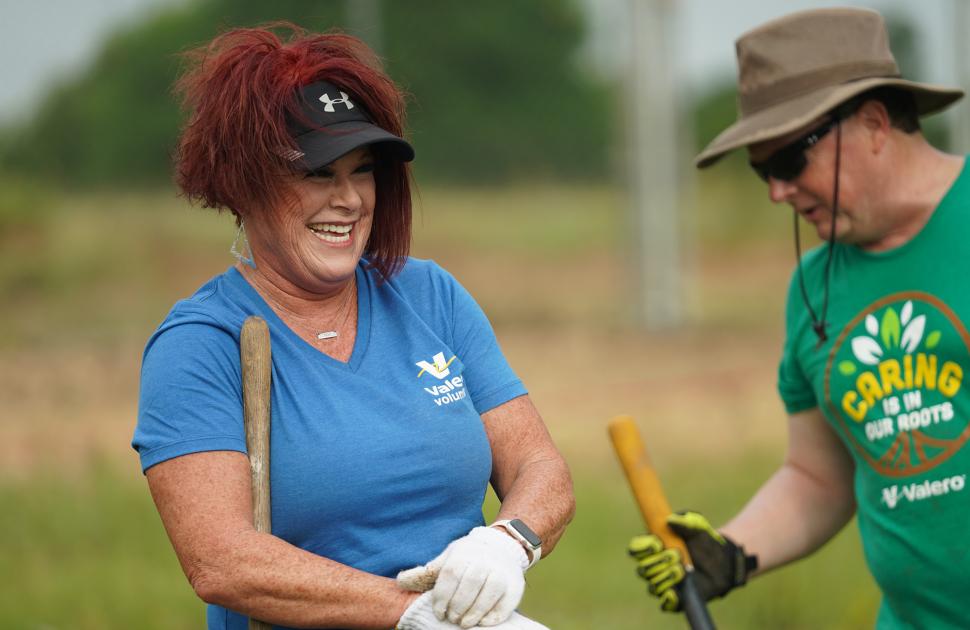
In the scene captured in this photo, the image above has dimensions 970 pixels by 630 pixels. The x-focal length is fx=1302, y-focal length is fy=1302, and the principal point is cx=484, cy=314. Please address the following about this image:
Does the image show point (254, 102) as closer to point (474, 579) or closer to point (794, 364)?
point (474, 579)

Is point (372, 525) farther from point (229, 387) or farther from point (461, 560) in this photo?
point (229, 387)

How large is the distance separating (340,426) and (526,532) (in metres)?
Answer: 0.40

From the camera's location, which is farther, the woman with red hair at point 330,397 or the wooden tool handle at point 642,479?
the wooden tool handle at point 642,479

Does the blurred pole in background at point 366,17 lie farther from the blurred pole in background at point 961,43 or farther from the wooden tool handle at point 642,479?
the wooden tool handle at point 642,479

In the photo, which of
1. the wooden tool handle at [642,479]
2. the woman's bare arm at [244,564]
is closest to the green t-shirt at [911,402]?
the wooden tool handle at [642,479]

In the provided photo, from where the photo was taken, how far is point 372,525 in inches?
95.9

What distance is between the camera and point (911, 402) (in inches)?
122

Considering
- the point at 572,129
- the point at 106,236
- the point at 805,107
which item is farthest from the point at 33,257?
the point at 805,107

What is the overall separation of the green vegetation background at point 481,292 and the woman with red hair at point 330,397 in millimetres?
2861

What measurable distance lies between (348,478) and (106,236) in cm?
687

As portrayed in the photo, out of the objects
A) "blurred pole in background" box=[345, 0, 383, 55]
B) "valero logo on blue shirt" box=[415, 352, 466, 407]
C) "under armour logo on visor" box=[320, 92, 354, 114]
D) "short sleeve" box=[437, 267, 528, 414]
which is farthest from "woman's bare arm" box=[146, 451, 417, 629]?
"blurred pole in background" box=[345, 0, 383, 55]

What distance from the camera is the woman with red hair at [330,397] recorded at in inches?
91.4

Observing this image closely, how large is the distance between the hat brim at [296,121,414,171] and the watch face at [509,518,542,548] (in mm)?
763

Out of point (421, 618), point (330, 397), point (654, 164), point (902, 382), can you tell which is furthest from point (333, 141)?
point (654, 164)
